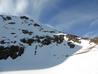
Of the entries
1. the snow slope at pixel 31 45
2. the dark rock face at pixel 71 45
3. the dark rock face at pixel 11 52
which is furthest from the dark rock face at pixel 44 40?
the dark rock face at pixel 11 52

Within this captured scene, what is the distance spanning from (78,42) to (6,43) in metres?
41.8

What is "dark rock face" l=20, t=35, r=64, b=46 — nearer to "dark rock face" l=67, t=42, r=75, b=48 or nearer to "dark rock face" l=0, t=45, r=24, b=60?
"dark rock face" l=67, t=42, r=75, b=48

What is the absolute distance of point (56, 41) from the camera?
386ft

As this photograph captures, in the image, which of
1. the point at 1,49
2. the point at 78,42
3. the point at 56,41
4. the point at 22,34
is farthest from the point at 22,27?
the point at 1,49

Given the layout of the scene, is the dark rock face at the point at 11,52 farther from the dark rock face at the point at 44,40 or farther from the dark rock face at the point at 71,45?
the dark rock face at the point at 71,45

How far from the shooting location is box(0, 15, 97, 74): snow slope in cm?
8511

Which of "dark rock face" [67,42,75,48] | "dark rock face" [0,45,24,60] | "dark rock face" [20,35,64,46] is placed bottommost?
"dark rock face" [0,45,24,60]

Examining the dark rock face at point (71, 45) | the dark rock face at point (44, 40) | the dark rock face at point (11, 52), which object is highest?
the dark rock face at point (44, 40)

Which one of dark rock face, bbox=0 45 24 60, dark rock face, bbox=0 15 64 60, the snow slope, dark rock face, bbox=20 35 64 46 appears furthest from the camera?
dark rock face, bbox=20 35 64 46

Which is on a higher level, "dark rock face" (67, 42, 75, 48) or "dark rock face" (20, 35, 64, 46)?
"dark rock face" (20, 35, 64, 46)

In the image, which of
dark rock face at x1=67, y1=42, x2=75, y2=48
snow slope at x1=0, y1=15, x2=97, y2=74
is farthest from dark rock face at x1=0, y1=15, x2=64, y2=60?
dark rock face at x1=67, y1=42, x2=75, y2=48

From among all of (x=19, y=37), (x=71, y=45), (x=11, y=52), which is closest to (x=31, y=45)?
(x=19, y=37)

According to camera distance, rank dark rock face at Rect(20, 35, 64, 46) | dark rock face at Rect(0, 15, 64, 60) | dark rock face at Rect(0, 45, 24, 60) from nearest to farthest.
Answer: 1. dark rock face at Rect(0, 45, 24, 60)
2. dark rock face at Rect(0, 15, 64, 60)
3. dark rock face at Rect(20, 35, 64, 46)

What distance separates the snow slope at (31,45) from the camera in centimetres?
8511
